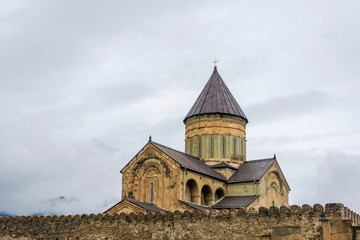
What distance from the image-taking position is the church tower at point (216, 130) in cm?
3045

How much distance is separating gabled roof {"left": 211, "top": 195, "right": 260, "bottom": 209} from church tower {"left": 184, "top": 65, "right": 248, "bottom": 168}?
3353 mm

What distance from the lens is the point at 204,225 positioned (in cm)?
1616

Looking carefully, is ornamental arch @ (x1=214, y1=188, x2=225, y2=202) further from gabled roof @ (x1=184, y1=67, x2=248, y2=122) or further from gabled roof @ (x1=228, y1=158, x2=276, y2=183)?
gabled roof @ (x1=184, y1=67, x2=248, y2=122)

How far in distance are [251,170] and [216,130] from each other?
11.7ft

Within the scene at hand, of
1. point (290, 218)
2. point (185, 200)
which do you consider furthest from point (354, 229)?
point (185, 200)

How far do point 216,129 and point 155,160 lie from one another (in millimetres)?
6395

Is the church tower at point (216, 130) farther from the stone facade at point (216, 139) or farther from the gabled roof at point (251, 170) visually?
the gabled roof at point (251, 170)

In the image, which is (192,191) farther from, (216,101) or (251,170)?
(216,101)

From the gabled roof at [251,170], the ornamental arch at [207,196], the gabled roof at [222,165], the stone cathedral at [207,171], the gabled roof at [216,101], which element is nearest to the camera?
the stone cathedral at [207,171]

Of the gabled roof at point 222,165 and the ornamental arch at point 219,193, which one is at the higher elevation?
the gabled roof at point 222,165

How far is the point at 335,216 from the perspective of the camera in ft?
46.3

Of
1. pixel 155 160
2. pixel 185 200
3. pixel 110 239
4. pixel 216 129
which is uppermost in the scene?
pixel 216 129

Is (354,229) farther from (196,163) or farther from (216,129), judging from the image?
(216,129)

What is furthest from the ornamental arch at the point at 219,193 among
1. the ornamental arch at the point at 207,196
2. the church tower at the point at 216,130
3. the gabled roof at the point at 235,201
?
the church tower at the point at 216,130
